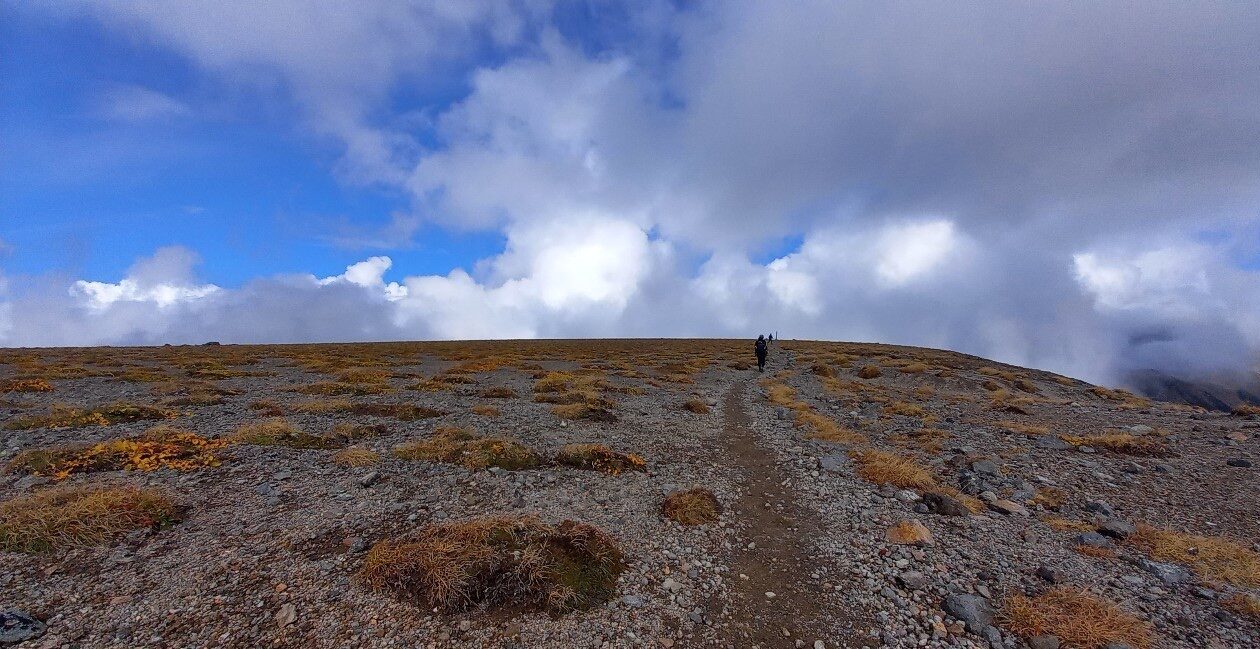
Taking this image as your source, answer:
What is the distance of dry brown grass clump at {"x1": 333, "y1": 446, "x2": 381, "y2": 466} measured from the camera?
Answer: 44.1ft

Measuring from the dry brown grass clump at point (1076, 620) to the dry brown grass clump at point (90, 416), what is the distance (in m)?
25.8

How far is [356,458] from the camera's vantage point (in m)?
13.5

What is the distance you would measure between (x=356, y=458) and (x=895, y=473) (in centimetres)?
1507

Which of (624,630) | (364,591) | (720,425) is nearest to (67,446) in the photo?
(364,591)

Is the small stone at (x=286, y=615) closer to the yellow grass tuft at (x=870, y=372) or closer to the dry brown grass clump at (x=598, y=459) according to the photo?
the dry brown grass clump at (x=598, y=459)

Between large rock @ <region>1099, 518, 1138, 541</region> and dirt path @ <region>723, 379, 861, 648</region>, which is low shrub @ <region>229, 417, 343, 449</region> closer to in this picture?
dirt path @ <region>723, 379, 861, 648</region>

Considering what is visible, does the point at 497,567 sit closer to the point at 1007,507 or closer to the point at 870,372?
the point at 1007,507

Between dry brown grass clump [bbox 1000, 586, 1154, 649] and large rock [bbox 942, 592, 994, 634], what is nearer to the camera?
dry brown grass clump [bbox 1000, 586, 1154, 649]

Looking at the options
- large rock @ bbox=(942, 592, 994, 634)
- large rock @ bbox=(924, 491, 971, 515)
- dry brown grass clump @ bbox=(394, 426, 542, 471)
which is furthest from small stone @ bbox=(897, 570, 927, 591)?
dry brown grass clump @ bbox=(394, 426, 542, 471)

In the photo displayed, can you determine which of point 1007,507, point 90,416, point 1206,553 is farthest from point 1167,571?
point 90,416

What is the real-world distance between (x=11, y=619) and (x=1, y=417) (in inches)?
759

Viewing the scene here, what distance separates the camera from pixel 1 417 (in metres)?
18.1

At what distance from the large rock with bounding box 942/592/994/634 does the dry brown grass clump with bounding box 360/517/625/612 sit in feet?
17.6

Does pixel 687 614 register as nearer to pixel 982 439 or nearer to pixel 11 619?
pixel 11 619
